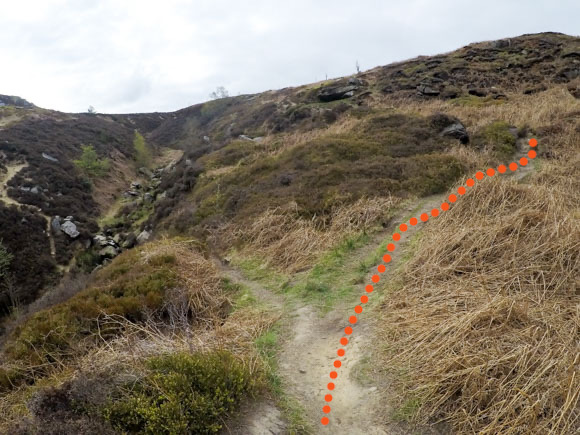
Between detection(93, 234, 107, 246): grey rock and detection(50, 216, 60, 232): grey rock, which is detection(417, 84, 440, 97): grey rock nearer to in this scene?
detection(93, 234, 107, 246): grey rock

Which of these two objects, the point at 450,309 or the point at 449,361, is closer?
the point at 449,361

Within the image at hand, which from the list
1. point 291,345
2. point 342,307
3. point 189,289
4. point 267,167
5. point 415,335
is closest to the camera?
point 415,335

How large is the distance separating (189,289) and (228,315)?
53.6 inches

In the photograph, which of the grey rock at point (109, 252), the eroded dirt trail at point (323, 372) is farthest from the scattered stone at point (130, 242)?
the eroded dirt trail at point (323, 372)

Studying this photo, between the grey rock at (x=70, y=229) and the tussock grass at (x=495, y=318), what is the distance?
73.4 feet

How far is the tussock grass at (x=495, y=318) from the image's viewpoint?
148 inches

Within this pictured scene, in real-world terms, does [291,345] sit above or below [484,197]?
below

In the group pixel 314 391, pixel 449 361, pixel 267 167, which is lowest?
pixel 314 391

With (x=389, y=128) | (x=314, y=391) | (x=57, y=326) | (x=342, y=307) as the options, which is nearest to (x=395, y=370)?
(x=314, y=391)

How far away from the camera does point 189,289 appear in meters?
8.70

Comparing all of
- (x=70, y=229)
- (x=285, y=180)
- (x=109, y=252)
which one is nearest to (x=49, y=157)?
(x=70, y=229)

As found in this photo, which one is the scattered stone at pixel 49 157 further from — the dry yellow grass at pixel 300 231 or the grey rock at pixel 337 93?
the dry yellow grass at pixel 300 231

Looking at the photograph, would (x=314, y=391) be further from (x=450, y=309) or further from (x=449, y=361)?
(x=450, y=309)

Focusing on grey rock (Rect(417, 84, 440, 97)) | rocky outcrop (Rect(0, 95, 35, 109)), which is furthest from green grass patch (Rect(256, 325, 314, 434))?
rocky outcrop (Rect(0, 95, 35, 109))
